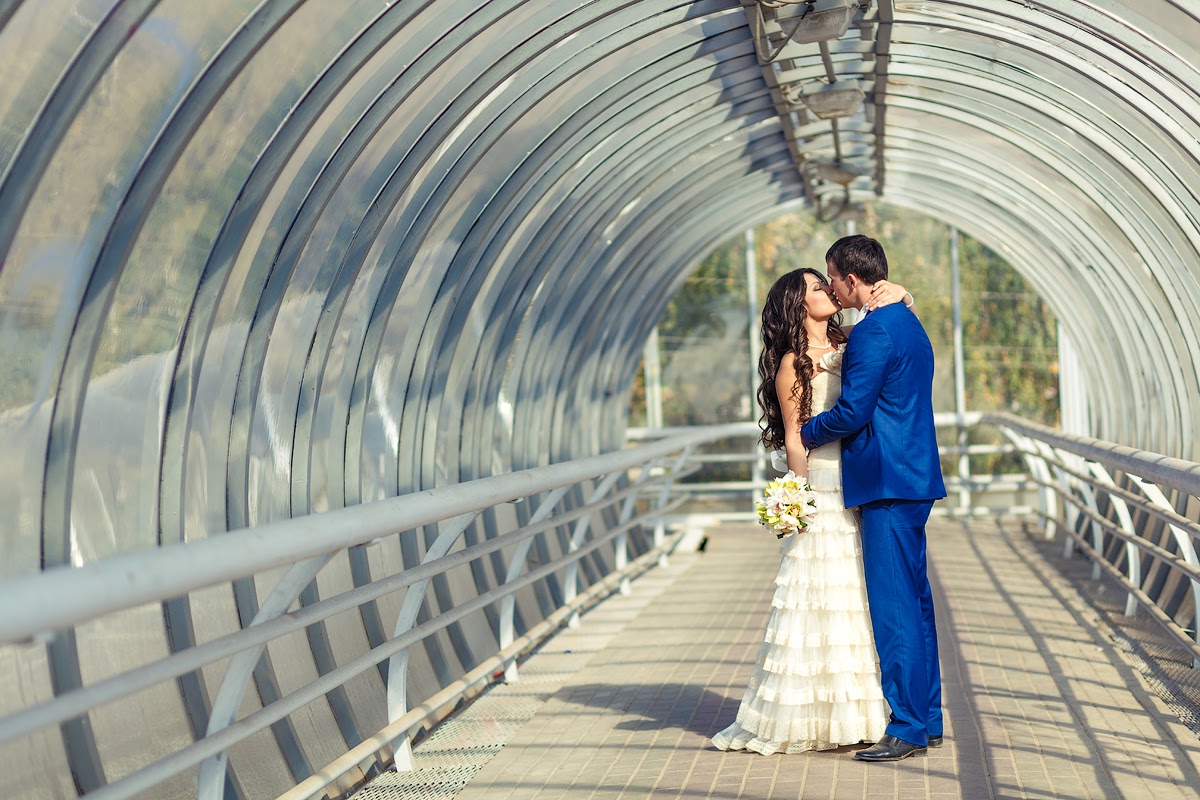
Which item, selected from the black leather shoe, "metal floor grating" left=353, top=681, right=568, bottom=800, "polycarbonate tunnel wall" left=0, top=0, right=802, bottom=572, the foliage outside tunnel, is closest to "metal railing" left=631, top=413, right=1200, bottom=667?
the foliage outside tunnel

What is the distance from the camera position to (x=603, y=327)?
11703 mm

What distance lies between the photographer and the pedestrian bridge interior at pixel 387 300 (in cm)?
374

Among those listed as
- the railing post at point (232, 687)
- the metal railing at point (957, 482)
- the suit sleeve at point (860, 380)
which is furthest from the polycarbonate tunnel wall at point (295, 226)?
the metal railing at point (957, 482)

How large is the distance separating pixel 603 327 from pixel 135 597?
928 cm

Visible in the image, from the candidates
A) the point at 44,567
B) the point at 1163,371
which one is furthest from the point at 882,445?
the point at 1163,371

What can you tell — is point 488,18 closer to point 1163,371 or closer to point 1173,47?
point 1173,47

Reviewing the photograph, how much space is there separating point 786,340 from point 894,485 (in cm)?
71

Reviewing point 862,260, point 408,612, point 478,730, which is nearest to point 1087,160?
point 862,260

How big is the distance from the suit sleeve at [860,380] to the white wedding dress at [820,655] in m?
0.24

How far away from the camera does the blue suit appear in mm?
4867

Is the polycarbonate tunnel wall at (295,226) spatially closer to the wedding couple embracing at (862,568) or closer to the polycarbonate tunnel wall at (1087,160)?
the polycarbonate tunnel wall at (1087,160)

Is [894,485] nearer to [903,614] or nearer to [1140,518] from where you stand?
A: [903,614]

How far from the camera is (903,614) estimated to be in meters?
4.88

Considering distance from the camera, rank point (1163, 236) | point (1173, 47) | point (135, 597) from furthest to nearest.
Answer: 1. point (1163, 236)
2. point (1173, 47)
3. point (135, 597)
